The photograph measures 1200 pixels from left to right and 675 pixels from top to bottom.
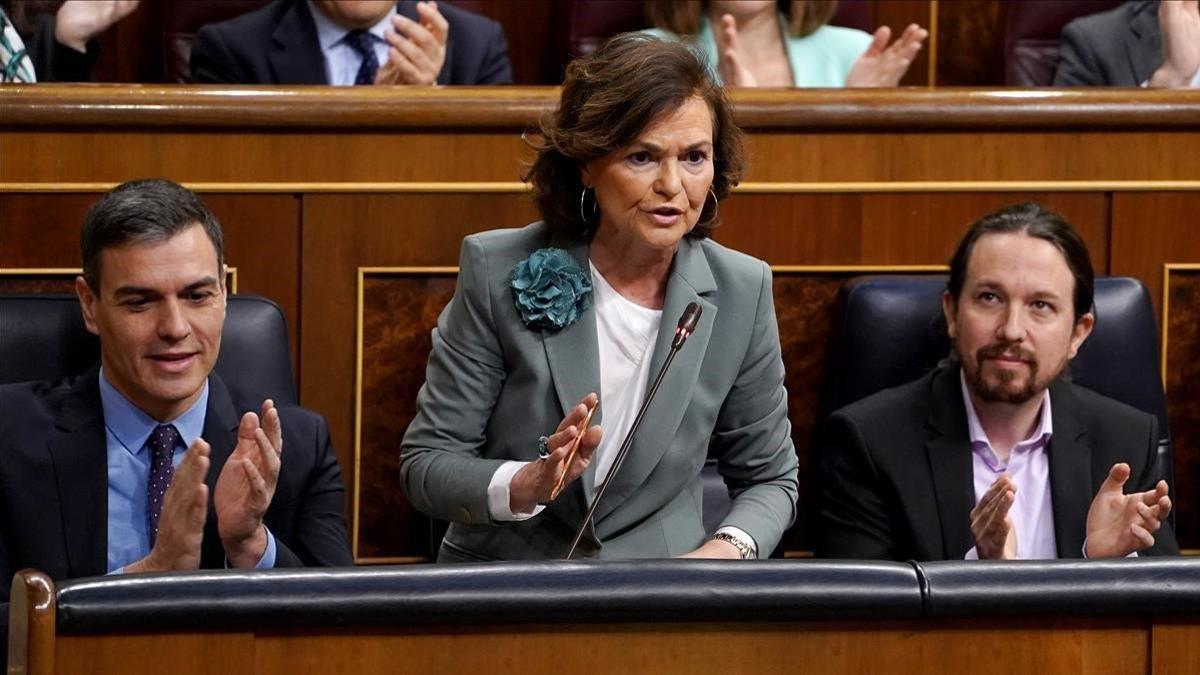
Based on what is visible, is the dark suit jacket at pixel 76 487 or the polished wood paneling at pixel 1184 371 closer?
the dark suit jacket at pixel 76 487

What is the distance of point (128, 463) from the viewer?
64.8 inches

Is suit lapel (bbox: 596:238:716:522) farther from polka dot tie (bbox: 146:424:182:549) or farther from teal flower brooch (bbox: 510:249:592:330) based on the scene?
polka dot tie (bbox: 146:424:182:549)

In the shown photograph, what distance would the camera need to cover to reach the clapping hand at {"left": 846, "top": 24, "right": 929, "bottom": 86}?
2365 millimetres

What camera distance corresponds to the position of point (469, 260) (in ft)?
5.48

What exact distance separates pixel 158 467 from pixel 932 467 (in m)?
0.76

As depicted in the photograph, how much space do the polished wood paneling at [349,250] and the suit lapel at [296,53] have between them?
393 mm

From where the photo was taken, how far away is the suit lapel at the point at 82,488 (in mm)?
1600

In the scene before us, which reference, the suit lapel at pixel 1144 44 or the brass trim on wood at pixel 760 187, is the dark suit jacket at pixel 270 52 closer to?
the brass trim on wood at pixel 760 187

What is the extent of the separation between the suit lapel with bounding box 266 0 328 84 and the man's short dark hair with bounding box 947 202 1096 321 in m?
0.89

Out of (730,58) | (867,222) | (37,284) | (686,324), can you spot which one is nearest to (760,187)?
(867,222)

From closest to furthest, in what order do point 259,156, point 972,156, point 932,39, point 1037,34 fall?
point 259,156 → point 972,156 → point 1037,34 → point 932,39

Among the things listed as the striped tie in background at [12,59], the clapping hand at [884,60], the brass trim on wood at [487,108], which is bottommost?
the brass trim on wood at [487,108]

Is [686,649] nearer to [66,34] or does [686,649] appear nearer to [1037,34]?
[66,34]

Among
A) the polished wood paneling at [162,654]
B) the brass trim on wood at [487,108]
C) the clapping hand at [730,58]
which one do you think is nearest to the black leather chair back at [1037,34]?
the clapping hand at [730,58]
